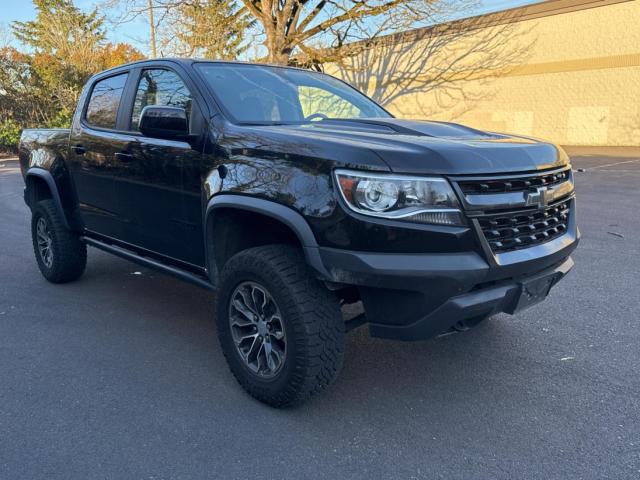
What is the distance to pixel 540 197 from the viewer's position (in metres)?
2.78

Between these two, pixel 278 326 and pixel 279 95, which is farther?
pixel 279 95

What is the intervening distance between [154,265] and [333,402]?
5.40ft

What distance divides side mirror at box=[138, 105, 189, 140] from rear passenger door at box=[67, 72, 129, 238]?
2.52ft

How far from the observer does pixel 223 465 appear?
2500 mm

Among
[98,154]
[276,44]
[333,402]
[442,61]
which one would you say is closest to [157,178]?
[98,154]

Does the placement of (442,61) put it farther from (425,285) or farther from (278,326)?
(425,285)

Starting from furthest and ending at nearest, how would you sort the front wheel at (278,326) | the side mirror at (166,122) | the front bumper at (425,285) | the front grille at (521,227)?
the side mirror at (166,122) < the front wheel at (278,326) < the front grille at (521,227) < the front bumper at (425,285)

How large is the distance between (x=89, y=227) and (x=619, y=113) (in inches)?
897

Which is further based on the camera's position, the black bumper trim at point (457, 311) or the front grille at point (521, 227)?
the front grille at point (521, 227)

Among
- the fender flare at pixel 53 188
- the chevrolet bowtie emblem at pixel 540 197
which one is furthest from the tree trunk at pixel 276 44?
the chevrolet bowtie emblem at pixel 540 197

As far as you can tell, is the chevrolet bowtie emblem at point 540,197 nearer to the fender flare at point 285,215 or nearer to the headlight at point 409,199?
the headlight at point 409,199

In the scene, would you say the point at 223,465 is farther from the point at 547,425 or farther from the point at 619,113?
the point at 619,113

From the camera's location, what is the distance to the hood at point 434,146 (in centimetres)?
247

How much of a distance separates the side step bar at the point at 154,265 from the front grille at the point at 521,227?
171cm
